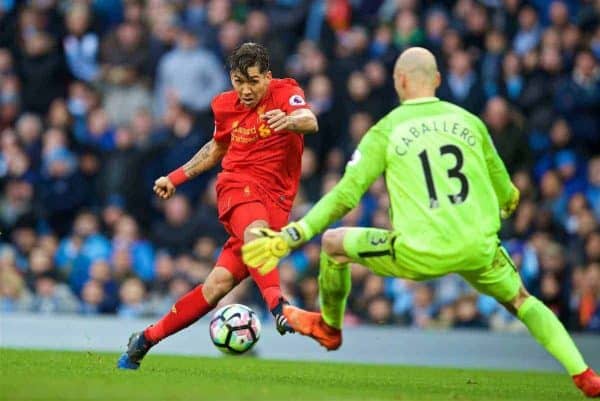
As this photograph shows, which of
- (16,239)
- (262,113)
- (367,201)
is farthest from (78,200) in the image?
(262,113)

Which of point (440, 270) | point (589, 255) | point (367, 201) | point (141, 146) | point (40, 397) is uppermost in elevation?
point (141, 146)

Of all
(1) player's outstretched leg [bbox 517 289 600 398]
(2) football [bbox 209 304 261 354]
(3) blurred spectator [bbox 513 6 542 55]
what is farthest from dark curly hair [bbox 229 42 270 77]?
(3) blurred spectator [bbox 513 6 542 55]

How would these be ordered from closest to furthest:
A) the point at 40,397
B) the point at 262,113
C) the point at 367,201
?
the point at 40,397 → the point at 262,113 → the point at 367,201

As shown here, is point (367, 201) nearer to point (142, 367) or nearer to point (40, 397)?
point (142, 367)

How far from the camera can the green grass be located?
8.83m

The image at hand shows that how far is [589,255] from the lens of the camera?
15664mm

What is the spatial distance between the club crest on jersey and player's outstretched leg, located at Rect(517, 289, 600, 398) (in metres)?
2.32

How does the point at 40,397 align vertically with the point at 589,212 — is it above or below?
below

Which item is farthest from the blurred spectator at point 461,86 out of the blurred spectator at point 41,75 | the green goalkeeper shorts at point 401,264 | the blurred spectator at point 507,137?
the green goalkeeper shorts at point 401,264

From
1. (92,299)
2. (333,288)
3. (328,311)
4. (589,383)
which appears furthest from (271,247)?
(92,299)

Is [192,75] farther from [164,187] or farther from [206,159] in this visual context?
[164,187]

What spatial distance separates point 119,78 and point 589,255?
21.5 feet

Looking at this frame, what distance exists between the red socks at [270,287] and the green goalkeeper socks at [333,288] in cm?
93

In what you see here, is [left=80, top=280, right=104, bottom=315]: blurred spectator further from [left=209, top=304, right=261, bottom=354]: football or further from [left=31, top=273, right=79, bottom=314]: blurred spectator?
[left=209, top=304, right=261, bottom=354]: football
